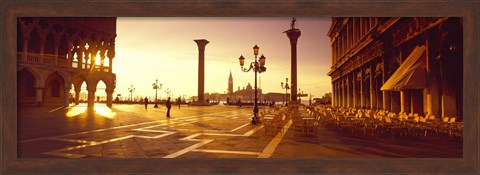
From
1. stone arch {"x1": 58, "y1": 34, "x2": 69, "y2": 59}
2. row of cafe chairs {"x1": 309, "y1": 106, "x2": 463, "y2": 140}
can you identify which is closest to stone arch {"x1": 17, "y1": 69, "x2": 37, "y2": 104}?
stone arch {"x1": 58, "y1": 34, "x2": 69, "y2": 59}

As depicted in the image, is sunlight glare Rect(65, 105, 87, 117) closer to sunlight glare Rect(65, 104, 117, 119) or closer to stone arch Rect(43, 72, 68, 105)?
sunlight glare Rect(65, 104, 117, 119)

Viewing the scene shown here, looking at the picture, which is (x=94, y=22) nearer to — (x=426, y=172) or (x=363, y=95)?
(x=363, y=95)

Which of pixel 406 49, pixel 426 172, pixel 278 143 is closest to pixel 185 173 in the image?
pixel 278 143

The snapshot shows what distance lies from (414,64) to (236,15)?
34.9 ft

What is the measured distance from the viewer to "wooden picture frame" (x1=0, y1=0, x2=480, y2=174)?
6695 mm

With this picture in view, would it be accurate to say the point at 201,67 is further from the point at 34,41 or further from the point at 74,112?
the point at 74,112

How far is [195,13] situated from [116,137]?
19.5 ft

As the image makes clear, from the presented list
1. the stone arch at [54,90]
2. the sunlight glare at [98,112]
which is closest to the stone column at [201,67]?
the sunlight glare at [98,112]

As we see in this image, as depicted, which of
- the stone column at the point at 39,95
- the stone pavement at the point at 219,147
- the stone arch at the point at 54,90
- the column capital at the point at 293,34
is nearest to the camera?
the stone pavement at the point at 219,147

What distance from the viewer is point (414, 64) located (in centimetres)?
1401

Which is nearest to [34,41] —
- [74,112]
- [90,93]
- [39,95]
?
[39,95]

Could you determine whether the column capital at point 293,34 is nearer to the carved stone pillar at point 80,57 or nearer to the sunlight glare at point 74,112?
the carved stone pillar at point 80,57

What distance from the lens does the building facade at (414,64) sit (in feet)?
40.3

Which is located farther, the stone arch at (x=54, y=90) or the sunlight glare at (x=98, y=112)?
the stone arch at (x=54, y=90)
